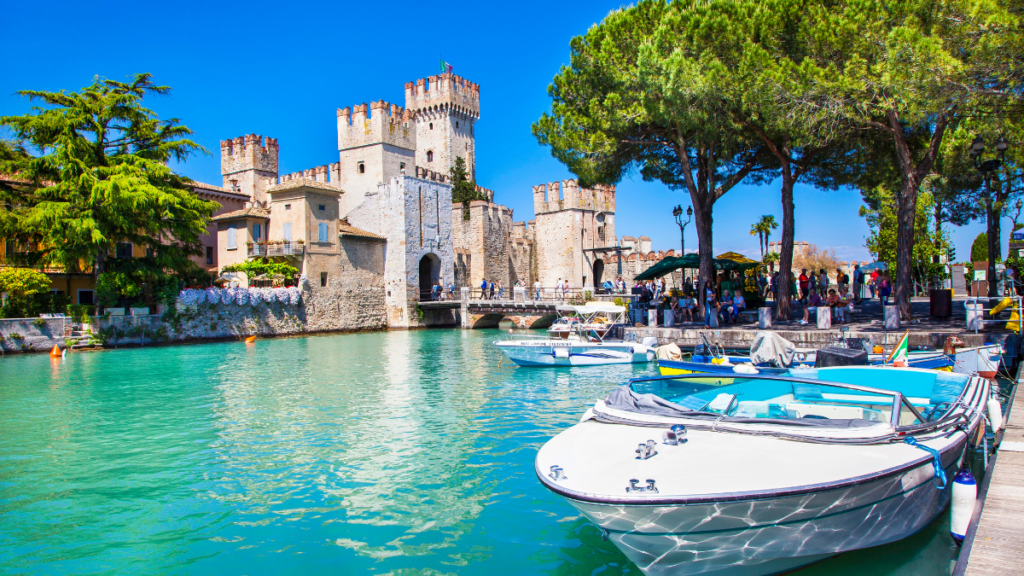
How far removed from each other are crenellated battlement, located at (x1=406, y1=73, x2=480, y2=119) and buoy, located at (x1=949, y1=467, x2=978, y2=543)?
5125cm

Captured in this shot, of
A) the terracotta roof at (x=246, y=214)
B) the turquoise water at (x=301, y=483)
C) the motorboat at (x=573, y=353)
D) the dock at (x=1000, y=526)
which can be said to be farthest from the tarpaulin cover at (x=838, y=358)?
the terracotta roof at (x=246, y=214)

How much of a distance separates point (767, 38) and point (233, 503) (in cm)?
1651

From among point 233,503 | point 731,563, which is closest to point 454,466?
point 233,503

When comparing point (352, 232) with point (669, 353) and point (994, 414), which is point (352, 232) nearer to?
point (669, 353)

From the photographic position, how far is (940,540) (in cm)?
521

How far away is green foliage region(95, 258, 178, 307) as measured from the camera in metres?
25.8

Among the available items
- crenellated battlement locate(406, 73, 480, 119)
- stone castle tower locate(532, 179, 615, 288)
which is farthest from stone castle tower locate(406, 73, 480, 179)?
stone castle tower locate(532, 179, 615, 288)

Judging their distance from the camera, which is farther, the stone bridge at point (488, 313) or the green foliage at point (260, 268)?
the stone bridge at point (488, 313)

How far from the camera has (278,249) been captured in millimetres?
33625

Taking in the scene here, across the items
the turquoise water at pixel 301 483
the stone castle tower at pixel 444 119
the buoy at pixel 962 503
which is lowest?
the turquoise water at pixel 301 483

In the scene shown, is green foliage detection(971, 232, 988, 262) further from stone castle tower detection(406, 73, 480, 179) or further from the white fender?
stone castle tower detection(406, 73, 480, 179)

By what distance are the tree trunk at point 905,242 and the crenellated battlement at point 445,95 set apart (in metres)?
42.4

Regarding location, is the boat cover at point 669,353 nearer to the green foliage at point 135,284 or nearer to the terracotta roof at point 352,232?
the green foliage at point 135,284

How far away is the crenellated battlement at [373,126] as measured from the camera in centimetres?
4141
